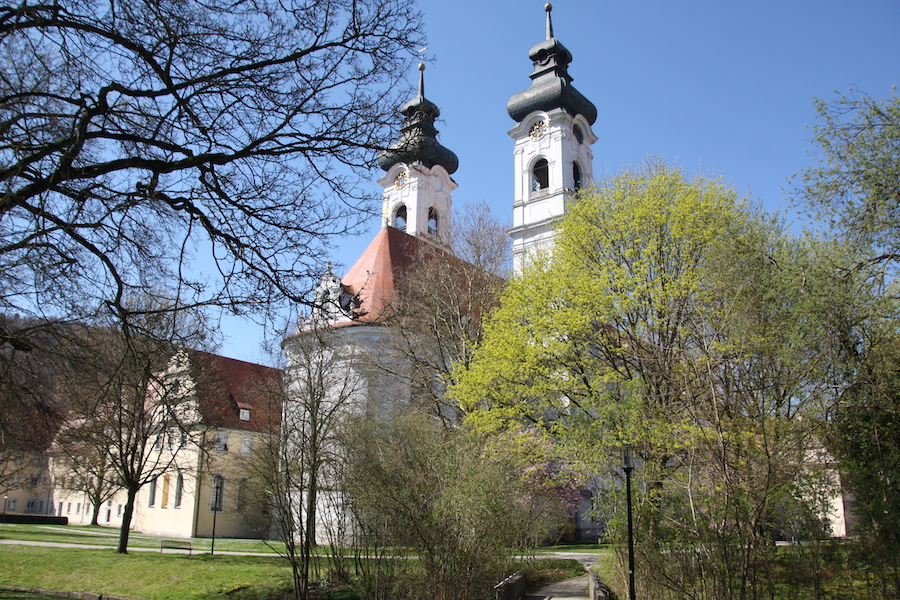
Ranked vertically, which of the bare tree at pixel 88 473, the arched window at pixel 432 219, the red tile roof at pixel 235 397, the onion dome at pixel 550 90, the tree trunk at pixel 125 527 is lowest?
the tree trunk at pixel 125 527

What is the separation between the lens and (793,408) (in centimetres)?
1395

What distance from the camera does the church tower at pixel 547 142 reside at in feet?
125

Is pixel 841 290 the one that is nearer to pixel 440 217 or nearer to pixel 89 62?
pixel 89 62

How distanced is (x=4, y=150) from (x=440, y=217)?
3788 cm

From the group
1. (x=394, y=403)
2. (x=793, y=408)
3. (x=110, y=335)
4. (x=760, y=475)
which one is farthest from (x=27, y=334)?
(x=394, y=403)

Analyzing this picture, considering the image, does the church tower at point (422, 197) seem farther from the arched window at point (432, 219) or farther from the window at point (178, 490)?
the window at point (178, 490)

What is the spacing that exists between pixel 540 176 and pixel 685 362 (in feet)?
93.9

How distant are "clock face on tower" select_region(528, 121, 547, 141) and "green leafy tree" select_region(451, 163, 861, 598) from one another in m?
20.0

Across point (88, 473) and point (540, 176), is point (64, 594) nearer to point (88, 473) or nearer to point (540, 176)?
point (88, 473)

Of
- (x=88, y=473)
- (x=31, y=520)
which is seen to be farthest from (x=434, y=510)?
(x=31, y=520)

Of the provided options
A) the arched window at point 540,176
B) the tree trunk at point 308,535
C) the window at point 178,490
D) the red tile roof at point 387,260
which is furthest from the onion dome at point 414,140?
the arched window at point 540,176

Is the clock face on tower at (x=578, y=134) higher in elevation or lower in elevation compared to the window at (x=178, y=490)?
higher

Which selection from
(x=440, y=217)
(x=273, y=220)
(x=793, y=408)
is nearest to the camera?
(x=273, y=220)

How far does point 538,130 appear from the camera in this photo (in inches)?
1581
